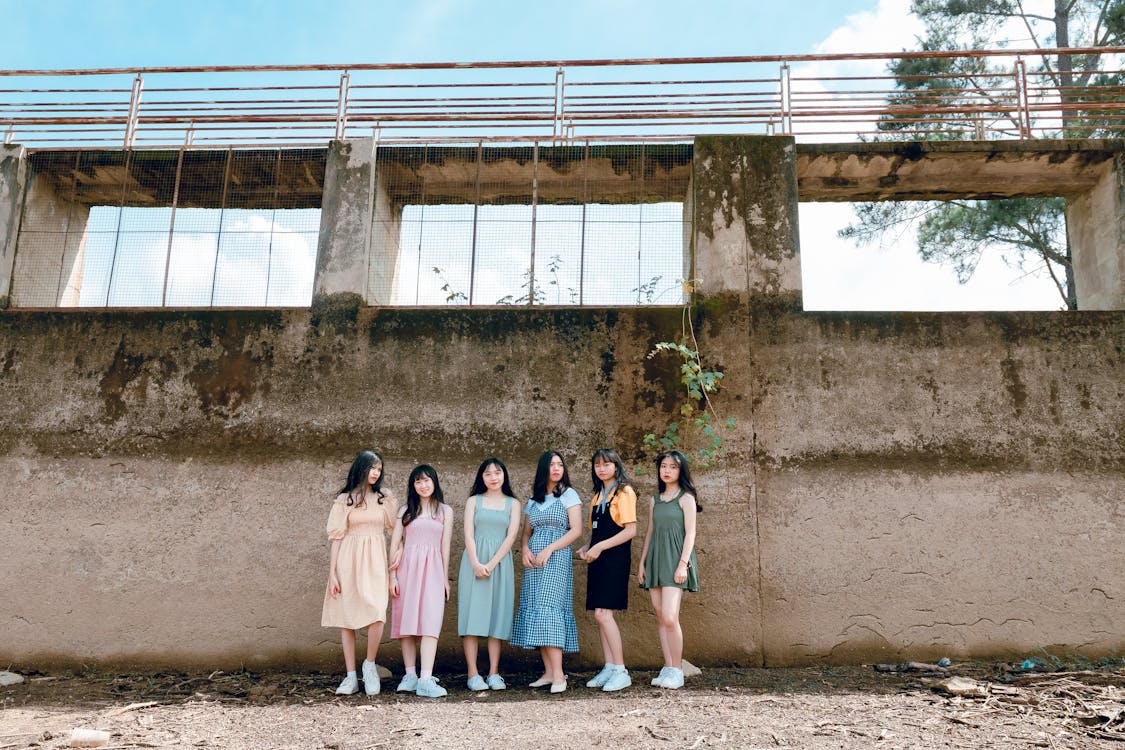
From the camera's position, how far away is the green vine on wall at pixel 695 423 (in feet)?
20.3

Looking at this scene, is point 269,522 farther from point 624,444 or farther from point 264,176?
point 264,176

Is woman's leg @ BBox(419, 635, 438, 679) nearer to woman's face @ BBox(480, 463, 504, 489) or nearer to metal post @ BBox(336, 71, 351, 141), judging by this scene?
woman's face @ BBox(480, 463, 504, 489)

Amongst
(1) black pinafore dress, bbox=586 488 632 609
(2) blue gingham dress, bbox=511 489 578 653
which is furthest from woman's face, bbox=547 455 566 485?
(1) black pinafore dress, bbox=586 488 632 609

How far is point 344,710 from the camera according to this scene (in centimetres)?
484

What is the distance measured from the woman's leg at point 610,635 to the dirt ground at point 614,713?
248mm

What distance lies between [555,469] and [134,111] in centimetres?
547

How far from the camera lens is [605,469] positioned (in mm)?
5461

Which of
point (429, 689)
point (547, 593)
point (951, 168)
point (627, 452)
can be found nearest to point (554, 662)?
point (547, 593)

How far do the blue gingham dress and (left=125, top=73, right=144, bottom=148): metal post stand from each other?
527cm

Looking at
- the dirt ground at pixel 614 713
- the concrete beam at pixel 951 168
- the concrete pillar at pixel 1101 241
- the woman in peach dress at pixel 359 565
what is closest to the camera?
the dirt ground at pixel 614 713

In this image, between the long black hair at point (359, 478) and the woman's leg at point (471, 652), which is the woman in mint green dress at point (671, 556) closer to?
the woman's leg at point (471, 652)

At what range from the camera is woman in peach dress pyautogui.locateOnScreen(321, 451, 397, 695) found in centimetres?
531

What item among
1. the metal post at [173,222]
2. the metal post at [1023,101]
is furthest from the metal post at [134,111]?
the metal post at [1023,101]

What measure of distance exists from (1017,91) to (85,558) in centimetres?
890
